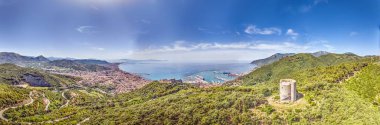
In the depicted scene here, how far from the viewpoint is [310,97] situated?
30391 mm

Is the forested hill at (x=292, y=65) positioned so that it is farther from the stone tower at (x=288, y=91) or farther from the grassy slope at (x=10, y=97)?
the grassy slope at (x=10, y=97)

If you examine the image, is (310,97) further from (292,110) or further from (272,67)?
(272,67)

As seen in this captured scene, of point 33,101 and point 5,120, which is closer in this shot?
point 5,120

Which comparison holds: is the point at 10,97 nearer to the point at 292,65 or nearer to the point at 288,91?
the point at 288,91

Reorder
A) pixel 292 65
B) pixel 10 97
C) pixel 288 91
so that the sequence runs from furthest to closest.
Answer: pixel 292 65, pixel 10 97, pixel 288 91

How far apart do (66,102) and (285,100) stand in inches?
2541

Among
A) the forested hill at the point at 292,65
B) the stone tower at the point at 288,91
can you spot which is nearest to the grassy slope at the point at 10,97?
the stone tower at the point at 288,91

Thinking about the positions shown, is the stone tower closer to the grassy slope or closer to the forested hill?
the grassy slope

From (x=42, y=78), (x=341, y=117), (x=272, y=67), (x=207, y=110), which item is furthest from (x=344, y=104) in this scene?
(x=42, y=78)

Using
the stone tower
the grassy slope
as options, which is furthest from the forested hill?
the grassy slope

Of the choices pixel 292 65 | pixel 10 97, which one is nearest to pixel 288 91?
pixel 10 97

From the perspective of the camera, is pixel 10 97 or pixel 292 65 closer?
pixel 10 97

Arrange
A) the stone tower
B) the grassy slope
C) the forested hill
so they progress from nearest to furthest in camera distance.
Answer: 1. the stone tower
2. the grassy slope
3. the forested hill

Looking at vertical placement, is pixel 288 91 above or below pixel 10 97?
above
